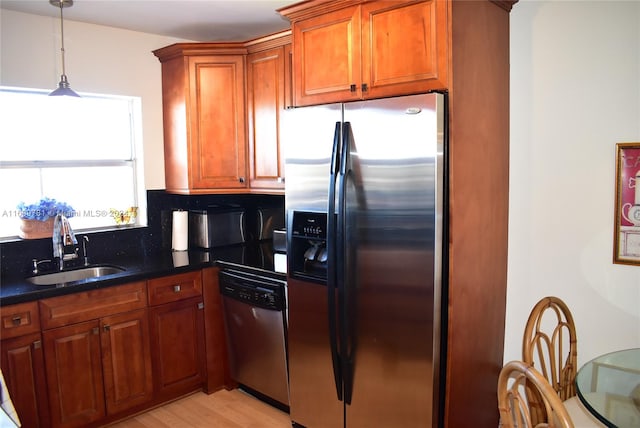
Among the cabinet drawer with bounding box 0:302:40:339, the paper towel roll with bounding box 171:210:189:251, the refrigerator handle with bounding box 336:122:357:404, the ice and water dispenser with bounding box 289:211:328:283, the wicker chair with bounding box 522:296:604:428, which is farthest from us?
the paper towel roll with bounding box 171:210:189:251

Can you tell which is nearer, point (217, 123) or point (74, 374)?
point (74, 374)

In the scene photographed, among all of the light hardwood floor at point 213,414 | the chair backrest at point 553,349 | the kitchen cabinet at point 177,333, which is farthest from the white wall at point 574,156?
the kitchen cabinet at point 177,333

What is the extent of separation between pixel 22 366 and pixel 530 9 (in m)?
3.01

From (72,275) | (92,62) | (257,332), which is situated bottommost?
(257,332)

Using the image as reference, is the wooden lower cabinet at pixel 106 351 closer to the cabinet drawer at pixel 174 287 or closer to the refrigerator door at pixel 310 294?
the cabinet drawer at pixel 174 287

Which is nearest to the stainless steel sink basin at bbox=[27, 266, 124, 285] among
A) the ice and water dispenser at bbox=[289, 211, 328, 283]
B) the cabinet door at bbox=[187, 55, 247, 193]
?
the cabinet door at bbox=[187, 55, 247, 193]

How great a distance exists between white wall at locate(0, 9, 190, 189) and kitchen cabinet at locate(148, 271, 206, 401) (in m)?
0.88

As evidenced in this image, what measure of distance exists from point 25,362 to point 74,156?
4.62 feet

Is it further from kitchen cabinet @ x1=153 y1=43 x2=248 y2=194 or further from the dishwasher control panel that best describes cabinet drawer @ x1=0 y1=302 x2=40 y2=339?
kitchen cabinet @ x1=153 y1=43 x2=248 y2=194

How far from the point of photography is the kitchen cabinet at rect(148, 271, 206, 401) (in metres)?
3.11

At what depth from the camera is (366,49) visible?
2.41m

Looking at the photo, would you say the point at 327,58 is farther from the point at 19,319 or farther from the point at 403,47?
the point at 19,319

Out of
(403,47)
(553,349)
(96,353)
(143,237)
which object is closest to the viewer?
(553,349)

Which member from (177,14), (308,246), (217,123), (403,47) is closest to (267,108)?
(217,123)
